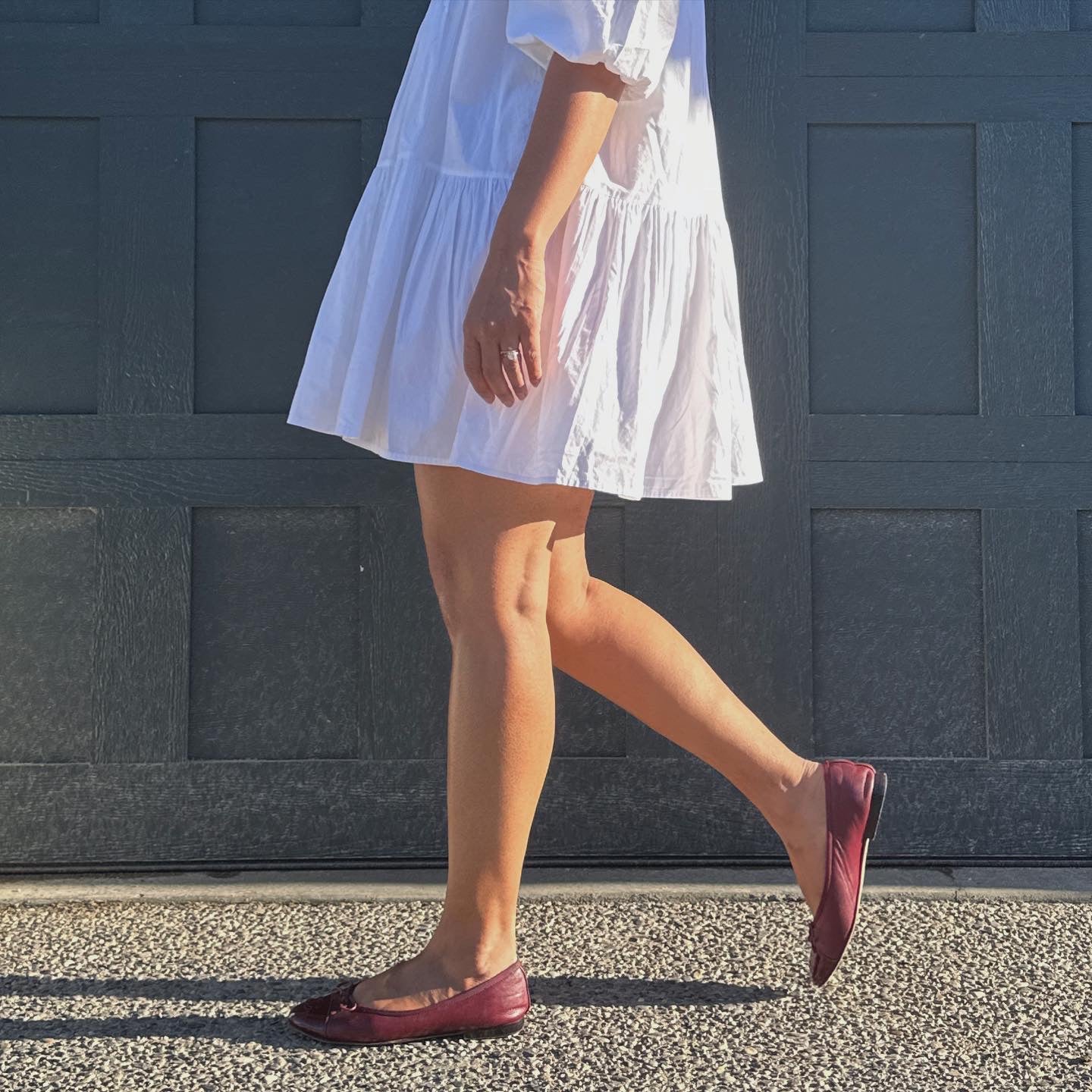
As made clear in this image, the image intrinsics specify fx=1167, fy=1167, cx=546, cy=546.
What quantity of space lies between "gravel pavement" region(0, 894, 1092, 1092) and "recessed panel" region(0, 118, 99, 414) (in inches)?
34.0

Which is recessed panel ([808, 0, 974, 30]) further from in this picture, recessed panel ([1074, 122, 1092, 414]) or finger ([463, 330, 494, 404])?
finger ([463, 330, 494, 404])

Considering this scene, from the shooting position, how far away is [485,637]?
136 cm

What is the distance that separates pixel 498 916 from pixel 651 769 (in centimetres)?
68

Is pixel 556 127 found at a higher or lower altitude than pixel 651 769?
higher

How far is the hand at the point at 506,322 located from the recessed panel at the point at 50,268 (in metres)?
1.00

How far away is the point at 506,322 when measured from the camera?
4.08 ft

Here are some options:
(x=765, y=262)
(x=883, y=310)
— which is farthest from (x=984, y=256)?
(x=765, y=262)

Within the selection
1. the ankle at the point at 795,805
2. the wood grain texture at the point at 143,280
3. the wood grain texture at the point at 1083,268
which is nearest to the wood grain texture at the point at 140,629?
the wood grain texture at the point at 143,280

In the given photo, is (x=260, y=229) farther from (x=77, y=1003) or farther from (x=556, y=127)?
(x=77, y=1003)

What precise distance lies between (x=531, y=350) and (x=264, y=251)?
0.92m

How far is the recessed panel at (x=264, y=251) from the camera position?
199cm

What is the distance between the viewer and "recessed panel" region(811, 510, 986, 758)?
2002 mm

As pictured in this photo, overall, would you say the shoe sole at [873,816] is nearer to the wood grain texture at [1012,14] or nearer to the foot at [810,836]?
the foot at [810,836]

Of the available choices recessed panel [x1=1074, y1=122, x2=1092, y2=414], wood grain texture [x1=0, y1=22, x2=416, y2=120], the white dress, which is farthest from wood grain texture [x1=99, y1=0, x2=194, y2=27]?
recessed panel [x1=1074, y1=122, x2=1092, y2=414]
